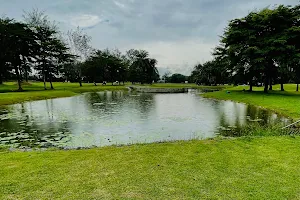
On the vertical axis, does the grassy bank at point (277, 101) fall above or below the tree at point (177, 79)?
below

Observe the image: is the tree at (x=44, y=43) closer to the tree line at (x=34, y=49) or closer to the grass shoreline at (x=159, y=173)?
the tree line at (x=34, y=49)

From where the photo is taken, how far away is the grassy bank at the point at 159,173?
4.23 meters

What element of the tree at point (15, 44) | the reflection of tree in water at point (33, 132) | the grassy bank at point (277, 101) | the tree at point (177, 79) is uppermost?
the tree at point (15, 44)

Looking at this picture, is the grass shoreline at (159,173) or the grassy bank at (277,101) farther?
the grassy bank at (277,101)

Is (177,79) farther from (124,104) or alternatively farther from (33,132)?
(33,132)

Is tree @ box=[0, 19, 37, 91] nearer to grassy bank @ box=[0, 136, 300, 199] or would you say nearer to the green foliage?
grassy bank @ box=[0, 136, 300, 199]

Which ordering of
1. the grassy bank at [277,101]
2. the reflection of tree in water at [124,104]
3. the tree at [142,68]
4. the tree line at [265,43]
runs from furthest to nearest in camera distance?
the tree at [142,68] → the tree line at [265,43] → the reflection of tree in water at [124,104] → the grassy bank at [277,101]

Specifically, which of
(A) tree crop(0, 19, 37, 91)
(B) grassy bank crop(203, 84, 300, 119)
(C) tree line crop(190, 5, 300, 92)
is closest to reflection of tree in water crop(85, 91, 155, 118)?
(B) grassy bank crop(203, 84, 300, 119)

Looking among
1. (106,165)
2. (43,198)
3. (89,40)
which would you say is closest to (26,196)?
(43,198)

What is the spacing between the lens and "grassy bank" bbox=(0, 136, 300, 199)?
423 centimetres

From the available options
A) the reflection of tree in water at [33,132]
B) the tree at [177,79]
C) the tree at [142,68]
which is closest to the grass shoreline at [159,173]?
the reflection of tree in water at [33,132]

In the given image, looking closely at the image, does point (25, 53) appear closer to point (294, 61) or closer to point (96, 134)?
point (96, 134)

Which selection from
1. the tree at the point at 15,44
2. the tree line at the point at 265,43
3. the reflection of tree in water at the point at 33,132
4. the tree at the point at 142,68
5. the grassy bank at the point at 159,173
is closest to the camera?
the grassy bank at the point at 159,173

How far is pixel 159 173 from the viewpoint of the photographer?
5.08m
